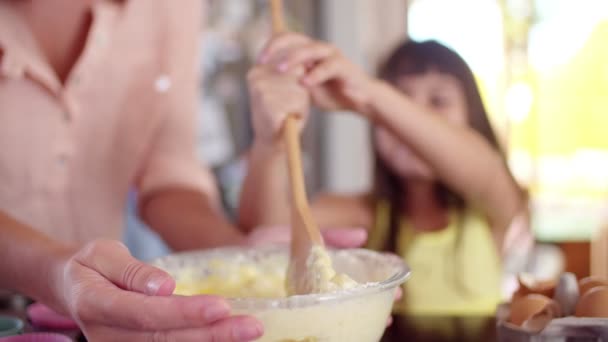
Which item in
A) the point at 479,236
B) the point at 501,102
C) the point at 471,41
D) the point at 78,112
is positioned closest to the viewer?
the point at 78,112

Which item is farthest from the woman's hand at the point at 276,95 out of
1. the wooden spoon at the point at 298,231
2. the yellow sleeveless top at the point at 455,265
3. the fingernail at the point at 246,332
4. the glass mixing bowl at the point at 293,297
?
the yellow sleeveless top at the point at 455,265

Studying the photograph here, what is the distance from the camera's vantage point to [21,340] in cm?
58

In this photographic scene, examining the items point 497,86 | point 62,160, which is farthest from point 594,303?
point 497,86

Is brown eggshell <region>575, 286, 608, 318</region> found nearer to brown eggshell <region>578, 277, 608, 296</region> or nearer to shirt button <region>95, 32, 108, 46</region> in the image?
brown eggshell <region>578, 277, 608, 296</region>

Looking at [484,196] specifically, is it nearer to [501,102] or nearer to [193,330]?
[193,330]

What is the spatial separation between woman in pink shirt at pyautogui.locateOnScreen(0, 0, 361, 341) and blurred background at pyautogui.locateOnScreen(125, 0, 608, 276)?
1031 mm

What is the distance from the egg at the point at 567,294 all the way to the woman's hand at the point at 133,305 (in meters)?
0.29

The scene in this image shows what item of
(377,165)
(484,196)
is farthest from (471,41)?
(484,196)

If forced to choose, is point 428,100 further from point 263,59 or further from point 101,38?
point 101,38

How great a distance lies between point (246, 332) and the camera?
42cm

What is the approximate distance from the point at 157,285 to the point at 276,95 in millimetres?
484

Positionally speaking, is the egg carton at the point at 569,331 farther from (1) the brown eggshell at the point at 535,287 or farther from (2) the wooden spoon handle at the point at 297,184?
(2) the wooden spoon handle at the point at 297,184

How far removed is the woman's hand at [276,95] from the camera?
34.5 inches

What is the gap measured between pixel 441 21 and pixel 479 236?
121cm
